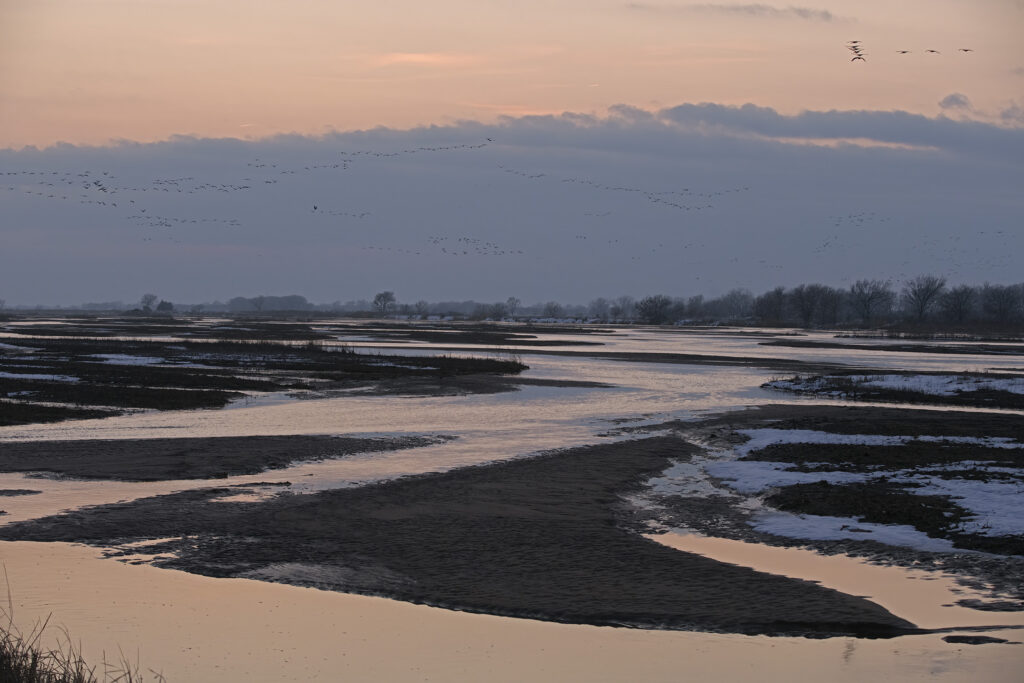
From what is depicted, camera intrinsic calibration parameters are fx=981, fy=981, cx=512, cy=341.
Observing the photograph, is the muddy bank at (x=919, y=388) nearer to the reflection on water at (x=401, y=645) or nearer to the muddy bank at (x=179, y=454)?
the muddy bank at (x=179, y=454)

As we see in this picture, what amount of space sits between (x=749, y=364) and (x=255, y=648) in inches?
2317

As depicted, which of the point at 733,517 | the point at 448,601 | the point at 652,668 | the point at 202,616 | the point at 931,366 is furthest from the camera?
the point at 931,366

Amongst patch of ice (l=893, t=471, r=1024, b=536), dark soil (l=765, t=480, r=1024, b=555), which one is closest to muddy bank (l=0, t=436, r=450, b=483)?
dark soil (l=765, t=480, r=1024, b=555)

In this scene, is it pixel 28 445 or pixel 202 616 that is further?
pixel 28 445

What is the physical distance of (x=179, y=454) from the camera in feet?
80.7

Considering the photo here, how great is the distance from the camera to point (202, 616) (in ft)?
41.5

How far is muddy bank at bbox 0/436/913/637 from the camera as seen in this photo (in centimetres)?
1320

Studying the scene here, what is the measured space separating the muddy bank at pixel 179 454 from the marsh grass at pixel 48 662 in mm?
9917

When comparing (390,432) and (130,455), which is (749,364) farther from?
(130,455)

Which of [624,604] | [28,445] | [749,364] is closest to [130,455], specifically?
[28,445]

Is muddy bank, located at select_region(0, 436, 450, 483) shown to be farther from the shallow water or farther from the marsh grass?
the marsh grass

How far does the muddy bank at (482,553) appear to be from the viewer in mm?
13203

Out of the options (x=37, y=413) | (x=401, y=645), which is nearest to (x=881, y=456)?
(x=401, y=645)

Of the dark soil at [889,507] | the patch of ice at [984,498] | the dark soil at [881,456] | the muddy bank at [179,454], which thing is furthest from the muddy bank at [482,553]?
the dark soil at [881,456]
